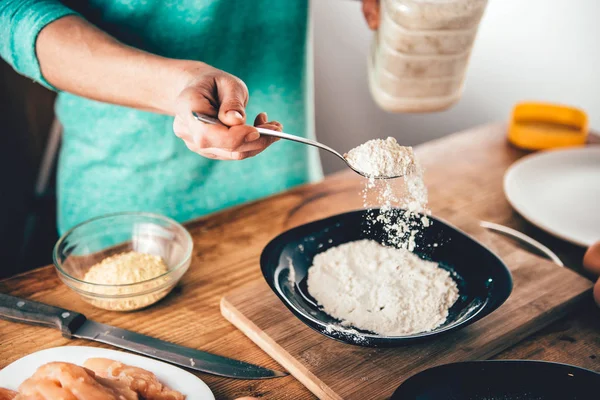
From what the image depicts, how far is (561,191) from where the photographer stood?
1341mm

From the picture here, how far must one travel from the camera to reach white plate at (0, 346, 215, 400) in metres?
0.78

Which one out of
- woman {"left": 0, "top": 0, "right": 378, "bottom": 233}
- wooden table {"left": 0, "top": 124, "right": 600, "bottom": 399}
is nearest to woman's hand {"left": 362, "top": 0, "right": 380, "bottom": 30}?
woman {"left": 0, "top": 0, "right": 378, "bottom": 233}

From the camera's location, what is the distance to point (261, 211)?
125 centimetres

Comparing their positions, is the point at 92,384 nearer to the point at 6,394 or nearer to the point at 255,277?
the point at 6,394

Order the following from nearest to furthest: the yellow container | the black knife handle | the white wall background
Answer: the black knife handle, the yellow container, the white wall background

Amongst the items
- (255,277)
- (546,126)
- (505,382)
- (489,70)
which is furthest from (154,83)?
(489,70)

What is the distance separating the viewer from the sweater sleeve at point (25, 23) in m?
1.05

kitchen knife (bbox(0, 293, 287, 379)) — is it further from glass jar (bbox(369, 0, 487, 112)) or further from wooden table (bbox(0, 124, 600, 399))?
glass jar (bbox(369, 0, 487, 112))

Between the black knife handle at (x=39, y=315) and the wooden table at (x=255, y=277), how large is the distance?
0.06 feet

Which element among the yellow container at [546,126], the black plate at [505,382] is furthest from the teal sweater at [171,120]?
the black plate at [505,382]

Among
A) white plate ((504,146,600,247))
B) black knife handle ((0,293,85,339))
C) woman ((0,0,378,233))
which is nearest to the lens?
black knife handle ((0,293,85,339))

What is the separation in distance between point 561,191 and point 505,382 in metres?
0.71

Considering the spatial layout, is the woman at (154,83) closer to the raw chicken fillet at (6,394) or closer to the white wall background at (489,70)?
the raw chicken fillet at (6,394)

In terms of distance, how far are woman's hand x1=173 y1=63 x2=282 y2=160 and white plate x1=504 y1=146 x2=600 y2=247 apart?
26.6 inches
